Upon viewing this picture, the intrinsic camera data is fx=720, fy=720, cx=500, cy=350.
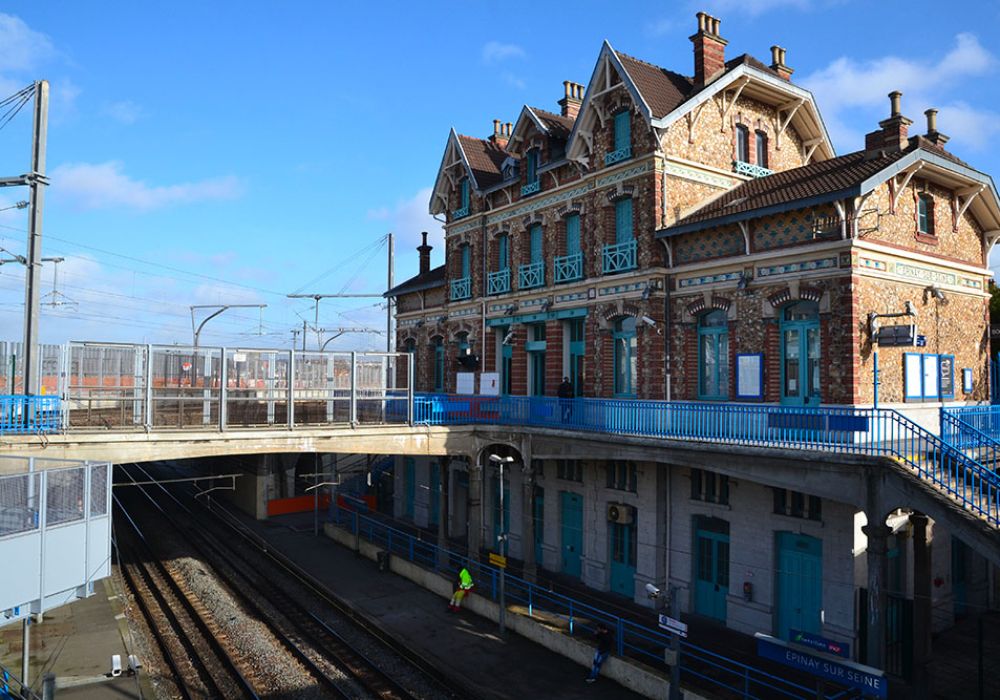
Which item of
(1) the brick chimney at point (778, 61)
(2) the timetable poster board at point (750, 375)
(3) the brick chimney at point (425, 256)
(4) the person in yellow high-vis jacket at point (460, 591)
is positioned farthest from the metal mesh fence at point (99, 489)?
(3) the brick chimney at point (425, 256)

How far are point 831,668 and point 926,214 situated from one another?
1284 cm

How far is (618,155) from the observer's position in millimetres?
22312

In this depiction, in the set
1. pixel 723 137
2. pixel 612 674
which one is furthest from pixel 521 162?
pixel 612 674

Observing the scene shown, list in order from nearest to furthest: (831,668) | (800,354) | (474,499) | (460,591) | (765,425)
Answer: (831,668) → (765,425) → (800,354) → (460,591) → (474,499)

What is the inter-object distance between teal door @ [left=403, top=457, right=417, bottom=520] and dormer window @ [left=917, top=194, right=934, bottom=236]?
2261 centimetres

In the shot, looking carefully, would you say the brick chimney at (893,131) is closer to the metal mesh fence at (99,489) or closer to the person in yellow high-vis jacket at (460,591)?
the person in yellow high-vis jacket at (460,591)

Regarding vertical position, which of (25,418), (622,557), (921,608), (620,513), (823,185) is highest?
(823,185)

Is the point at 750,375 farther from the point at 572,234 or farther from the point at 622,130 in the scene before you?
the point at 622,130

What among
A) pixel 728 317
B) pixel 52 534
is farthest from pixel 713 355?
pixel 52 534

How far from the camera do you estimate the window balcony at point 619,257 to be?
21641mm

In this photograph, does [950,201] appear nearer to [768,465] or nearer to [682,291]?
[682,291]

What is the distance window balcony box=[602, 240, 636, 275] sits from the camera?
21641 millimetres

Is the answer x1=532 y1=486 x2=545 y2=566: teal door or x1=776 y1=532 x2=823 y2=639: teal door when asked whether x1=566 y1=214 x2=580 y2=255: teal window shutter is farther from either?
x1=776 y1=532 x2=823 y2=639: teal door

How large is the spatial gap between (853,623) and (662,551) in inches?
216
